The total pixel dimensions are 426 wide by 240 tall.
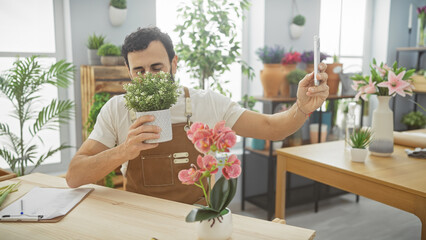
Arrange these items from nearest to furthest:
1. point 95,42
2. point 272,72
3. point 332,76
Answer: point 95,42, point 272,72, point 332,76

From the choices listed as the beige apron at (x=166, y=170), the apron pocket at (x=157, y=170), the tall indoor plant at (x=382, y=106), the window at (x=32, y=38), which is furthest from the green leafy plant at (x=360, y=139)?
the window at (x=32, y=38)

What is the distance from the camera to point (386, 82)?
82.1 inches

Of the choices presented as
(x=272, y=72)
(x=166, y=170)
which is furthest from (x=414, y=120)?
(x=166, y=170)

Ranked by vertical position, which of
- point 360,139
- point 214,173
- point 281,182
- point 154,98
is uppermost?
point 154,98

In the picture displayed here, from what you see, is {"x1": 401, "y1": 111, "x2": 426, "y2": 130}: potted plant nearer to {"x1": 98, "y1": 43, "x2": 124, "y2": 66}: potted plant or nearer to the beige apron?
{"x1": 98, "y1": 43, "x2": 124, "y2": 66}: potted plant

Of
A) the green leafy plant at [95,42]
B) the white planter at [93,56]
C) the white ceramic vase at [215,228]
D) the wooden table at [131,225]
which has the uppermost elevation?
the green leafy plant at [95,42]

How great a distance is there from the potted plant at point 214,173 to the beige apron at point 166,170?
67cm

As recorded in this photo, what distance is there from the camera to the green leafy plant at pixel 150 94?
108 centimetres

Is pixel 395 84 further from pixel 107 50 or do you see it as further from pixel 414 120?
pixel 414 120

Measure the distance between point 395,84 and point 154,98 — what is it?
1.57m

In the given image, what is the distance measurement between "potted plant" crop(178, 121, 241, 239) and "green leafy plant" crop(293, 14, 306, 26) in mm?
3195

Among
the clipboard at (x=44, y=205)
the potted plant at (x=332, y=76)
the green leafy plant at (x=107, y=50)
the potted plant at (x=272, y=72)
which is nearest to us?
the clipboard at (x=44, y=205)

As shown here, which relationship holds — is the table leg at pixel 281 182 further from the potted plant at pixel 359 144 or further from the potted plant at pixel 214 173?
the potted plant at pixel 214 173

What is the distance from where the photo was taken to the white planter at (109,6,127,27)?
300 centimetres
